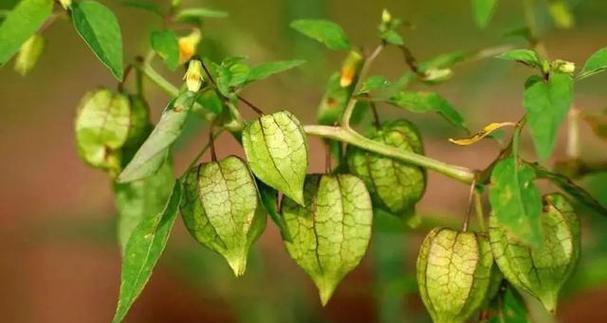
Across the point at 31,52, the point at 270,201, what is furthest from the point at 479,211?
the point at 31,52

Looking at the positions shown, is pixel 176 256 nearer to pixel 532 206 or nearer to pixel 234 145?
pixel 234 145

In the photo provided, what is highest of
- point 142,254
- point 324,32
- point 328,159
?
point 324,32

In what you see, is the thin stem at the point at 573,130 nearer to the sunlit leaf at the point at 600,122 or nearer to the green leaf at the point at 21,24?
the sunlit leaf at the point at 600,122

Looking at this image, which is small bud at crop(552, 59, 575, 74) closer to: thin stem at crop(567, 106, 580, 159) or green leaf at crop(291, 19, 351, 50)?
green leaf at crop(291, 19, 351, 50)

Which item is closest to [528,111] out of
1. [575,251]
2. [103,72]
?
[575,251]

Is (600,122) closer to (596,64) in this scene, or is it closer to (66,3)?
(596,64)

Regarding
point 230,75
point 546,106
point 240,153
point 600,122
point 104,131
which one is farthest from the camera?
point 240,153

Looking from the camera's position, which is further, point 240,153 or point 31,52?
point 240,153
